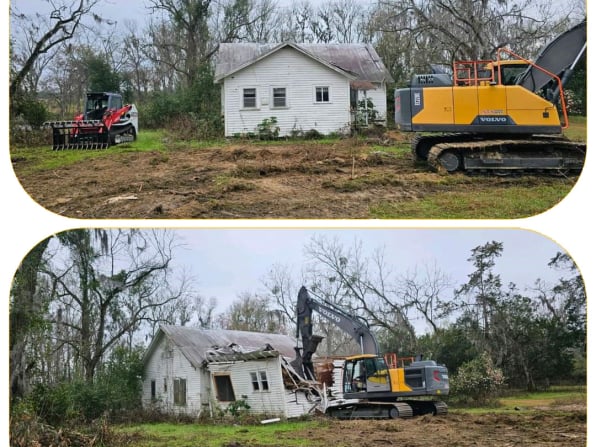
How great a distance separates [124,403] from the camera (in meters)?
6.73

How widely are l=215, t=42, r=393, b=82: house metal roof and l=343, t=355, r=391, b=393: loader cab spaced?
2.30 m

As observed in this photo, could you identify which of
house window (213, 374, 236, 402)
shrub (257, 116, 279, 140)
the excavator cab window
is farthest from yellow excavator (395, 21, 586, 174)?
house window (213, 374, 236, 402)

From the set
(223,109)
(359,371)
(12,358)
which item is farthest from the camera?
(223,109)

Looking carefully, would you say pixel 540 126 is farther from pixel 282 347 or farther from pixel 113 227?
pixel 113 227

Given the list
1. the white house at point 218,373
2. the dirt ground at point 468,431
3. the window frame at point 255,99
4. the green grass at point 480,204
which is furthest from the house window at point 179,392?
the window frame at point 255,99

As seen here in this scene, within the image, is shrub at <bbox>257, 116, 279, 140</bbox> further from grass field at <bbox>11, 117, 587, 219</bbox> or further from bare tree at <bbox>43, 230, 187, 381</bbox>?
bare tree at <bbox>43, 230, 187, 381</bbox>

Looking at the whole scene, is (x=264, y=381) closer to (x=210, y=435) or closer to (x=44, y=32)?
(x=210, y=435)

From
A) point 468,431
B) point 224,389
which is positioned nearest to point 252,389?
point 224,389

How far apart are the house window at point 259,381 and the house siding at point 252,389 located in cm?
2

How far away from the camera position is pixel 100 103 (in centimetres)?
723

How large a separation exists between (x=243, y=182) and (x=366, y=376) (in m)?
1.81

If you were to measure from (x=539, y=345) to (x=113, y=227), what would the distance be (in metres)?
3.23

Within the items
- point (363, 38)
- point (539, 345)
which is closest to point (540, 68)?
point (363, 38)

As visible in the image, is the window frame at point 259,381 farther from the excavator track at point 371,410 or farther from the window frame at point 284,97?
the window frame at point 284,97
